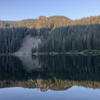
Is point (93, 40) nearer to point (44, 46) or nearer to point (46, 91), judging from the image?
point (44, 46)

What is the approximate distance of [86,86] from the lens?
27.1 m

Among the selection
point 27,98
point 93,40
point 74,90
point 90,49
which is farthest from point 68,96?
point 93,40

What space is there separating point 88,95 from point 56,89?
5083 millimetres

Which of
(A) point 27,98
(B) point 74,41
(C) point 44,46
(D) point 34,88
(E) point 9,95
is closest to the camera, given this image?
(A) point 27,98

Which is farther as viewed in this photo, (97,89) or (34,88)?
(34,88)

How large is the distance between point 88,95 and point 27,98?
7.77 metres

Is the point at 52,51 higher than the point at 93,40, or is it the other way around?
the point at 93,40

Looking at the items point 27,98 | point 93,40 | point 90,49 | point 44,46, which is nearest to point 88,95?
point 27,98

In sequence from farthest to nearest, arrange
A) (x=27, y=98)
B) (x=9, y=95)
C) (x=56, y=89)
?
(x=56, y=89) → (x=9, y=95) → (x=27, y=98)

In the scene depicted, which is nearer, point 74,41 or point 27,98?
point 27,98

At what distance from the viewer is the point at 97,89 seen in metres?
25.1

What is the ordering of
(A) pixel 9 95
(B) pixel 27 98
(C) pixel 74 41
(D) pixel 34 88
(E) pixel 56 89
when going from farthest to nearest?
(C) pixel 74 41 → (D) pixel 34 88 → (E) pixel 56 89 → (A) pixel 9 95 → (B) pixel 27 98

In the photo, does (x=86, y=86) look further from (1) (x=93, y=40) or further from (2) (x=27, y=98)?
(1) (x=93, y=40)

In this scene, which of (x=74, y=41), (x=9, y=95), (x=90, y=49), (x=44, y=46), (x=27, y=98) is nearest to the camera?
(x=27, y=98)
